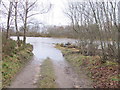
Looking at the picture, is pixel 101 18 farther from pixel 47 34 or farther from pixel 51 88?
pixel 47 34

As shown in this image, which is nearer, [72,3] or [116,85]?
[116,85]

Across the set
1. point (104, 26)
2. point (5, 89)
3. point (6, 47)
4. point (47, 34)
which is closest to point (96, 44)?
point (104, 26)

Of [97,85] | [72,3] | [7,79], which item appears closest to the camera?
[97,85]

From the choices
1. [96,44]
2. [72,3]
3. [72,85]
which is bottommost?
[72,85]

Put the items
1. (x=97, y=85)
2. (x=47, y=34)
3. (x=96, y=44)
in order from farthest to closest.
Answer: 1. (x=47, y=34)
2. (x=96, y=44)
3. (x=97, y=85)

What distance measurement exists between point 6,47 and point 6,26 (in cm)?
416

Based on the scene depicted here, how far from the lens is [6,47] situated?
1095cm

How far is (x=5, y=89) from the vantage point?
6.08 meters

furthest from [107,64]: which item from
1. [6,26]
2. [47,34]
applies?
[47,34]

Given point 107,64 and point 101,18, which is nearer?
point 107,64

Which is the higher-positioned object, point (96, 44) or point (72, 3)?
point (72, 3)

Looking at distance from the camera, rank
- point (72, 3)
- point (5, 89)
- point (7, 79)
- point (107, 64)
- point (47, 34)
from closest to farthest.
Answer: point (5, 89)
point (7, 79)
point (107, 64)
point (72, 3)
point (47, 34)

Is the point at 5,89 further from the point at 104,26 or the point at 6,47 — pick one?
the point at 104,26

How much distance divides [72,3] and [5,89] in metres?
11.5
